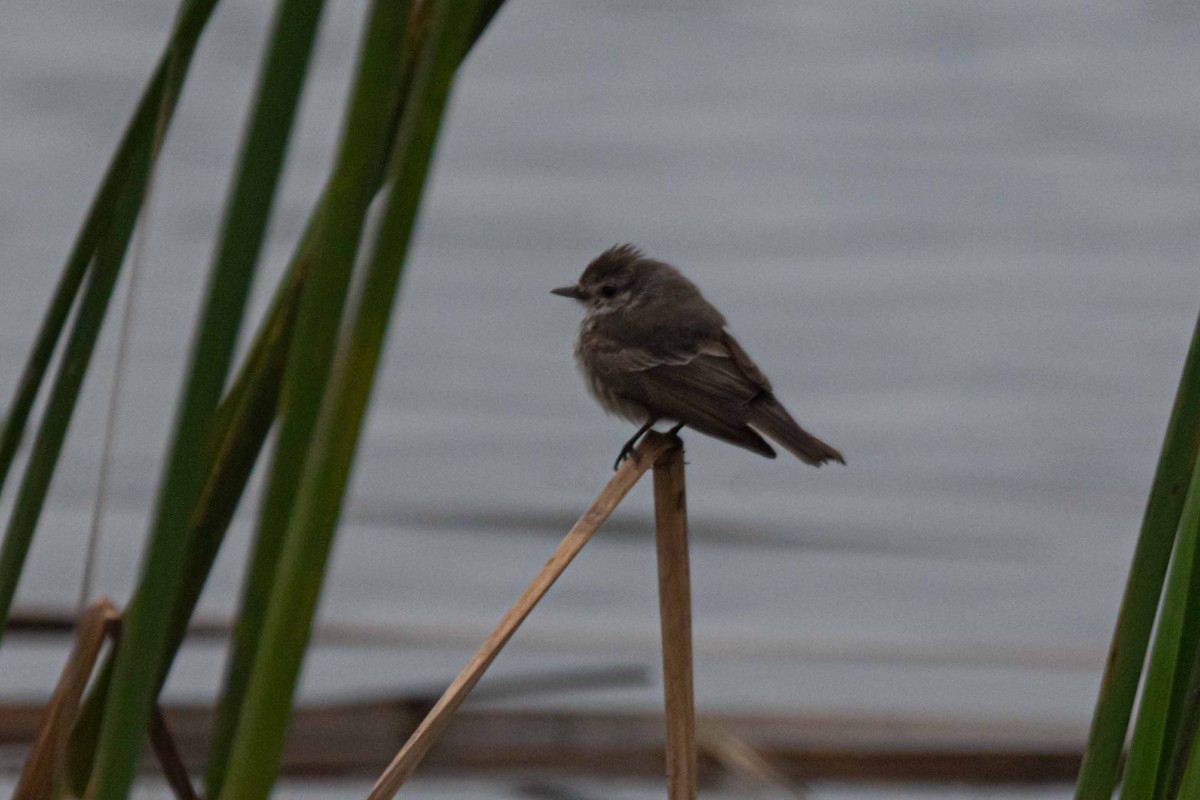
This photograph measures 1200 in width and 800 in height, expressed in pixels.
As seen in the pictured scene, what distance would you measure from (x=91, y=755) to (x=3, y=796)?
8.64ft

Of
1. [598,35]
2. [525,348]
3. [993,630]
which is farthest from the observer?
[598,35]

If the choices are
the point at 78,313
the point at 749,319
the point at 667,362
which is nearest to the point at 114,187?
the point at 78,313

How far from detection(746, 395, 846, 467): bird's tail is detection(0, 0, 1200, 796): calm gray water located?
1.48 m

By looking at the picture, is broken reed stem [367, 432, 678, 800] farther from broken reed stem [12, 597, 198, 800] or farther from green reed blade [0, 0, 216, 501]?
green reed blade [0, 0, 216, 501]

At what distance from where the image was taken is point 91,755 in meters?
2.68

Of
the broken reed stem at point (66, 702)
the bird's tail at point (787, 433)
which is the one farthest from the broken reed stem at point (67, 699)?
the bird's tail at point (787, 433)

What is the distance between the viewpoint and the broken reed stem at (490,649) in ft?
9.28

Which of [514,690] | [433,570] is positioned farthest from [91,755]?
[433,570]

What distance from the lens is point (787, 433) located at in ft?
15.4

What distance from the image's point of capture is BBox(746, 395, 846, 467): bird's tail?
458 cm

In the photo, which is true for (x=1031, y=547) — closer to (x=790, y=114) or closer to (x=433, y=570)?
(x=433, y=570)

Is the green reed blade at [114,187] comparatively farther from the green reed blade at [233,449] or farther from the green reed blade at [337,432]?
the green reed blade at [337,432]

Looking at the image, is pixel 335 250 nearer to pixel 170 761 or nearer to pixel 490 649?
pixel 490 649

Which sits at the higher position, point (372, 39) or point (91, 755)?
point (372, 39)
